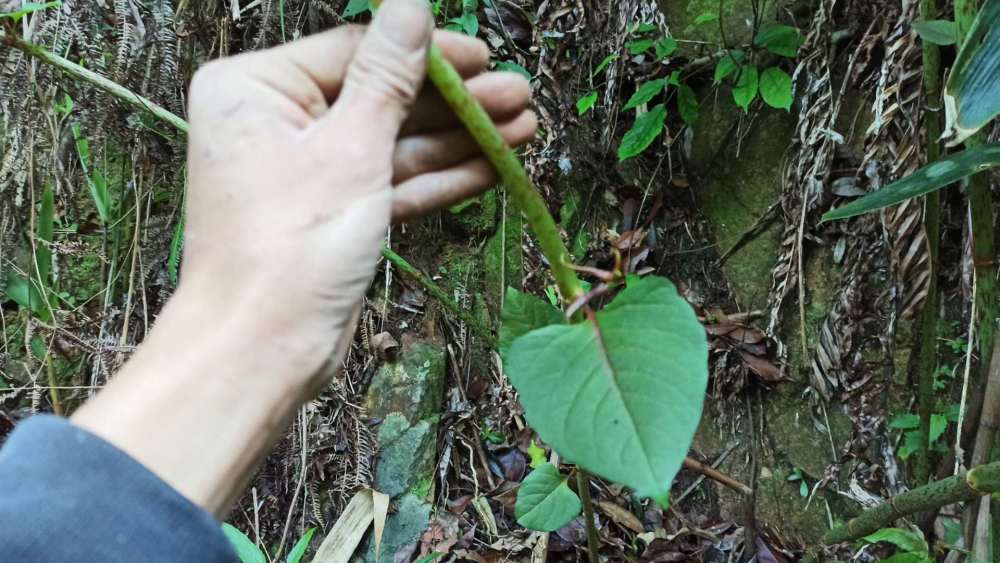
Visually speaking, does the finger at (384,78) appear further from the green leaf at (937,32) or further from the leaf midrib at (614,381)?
the green leaf at (937,32)

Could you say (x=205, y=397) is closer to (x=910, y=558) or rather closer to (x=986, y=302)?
(x=910, y=558)

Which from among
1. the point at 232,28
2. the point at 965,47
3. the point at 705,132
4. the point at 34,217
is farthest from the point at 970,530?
the point at 34,217

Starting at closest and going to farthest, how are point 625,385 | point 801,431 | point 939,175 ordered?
point 625,385, point 939,175, point 801,431

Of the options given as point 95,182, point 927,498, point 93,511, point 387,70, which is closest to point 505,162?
point 387,70

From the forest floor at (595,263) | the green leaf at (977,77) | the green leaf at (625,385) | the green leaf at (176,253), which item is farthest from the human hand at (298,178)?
the green leaf at (176,253)

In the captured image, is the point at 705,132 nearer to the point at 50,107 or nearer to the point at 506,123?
the point at 506,123

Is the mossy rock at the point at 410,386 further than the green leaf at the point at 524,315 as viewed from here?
Yes

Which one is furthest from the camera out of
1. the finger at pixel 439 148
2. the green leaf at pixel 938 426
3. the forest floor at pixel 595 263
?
the forest floor at pixel 595 263
